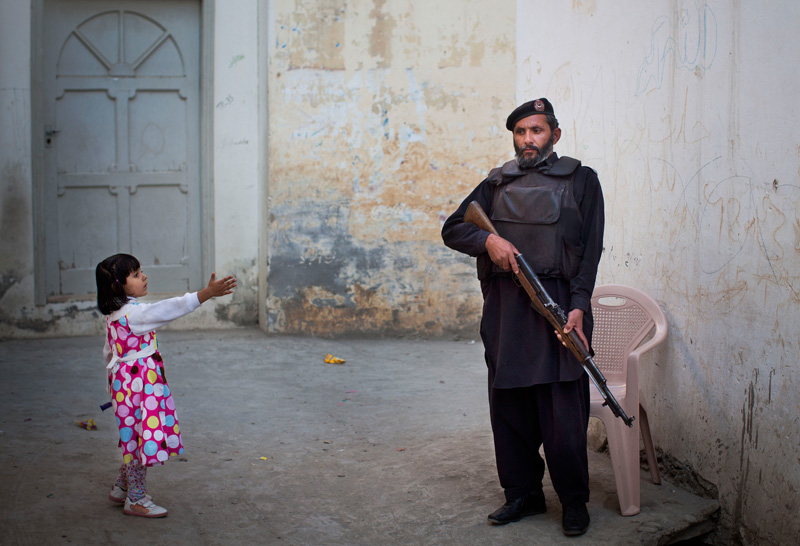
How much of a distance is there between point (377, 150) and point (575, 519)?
465 cm

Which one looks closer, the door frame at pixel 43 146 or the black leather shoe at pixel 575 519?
the black leather shoe at pixel 575 519

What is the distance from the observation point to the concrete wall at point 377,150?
7.41 metres

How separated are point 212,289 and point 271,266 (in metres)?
4.11

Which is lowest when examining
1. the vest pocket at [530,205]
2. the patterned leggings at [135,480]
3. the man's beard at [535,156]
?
the patterned leggings at [135,480]

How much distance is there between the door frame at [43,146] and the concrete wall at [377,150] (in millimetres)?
668

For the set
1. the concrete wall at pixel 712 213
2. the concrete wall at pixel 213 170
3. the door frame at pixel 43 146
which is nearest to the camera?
the concrete wall at pixel 712 213

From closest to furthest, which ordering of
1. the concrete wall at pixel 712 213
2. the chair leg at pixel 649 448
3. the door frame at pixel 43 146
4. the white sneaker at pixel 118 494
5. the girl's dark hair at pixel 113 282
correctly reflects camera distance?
the concrete wall at pixel 712 213
the girl's dark hair at pixel 113 282
the white sneaker at pixel 118 494
the chair leg at pixel 649 448
the door frame at pixel 43 146

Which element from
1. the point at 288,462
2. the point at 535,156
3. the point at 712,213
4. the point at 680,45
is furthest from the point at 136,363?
the point at 680,45

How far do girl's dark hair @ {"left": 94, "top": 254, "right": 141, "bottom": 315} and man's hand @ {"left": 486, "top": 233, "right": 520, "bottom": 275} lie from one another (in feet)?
4.88

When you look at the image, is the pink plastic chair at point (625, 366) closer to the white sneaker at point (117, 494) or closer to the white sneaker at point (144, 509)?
the white sneaker at point (144, 509)

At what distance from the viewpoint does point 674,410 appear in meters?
4.00

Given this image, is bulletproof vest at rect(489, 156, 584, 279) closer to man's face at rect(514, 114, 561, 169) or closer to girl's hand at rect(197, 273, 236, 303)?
man's face at rect(514, 114, 561, 169)

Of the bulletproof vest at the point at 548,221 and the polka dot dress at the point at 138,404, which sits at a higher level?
the bulletproof vest at the point at 548,221

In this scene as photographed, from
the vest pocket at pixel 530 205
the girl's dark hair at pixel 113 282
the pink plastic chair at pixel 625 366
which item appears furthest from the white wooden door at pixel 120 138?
the vest pocket at pixel 530 205
